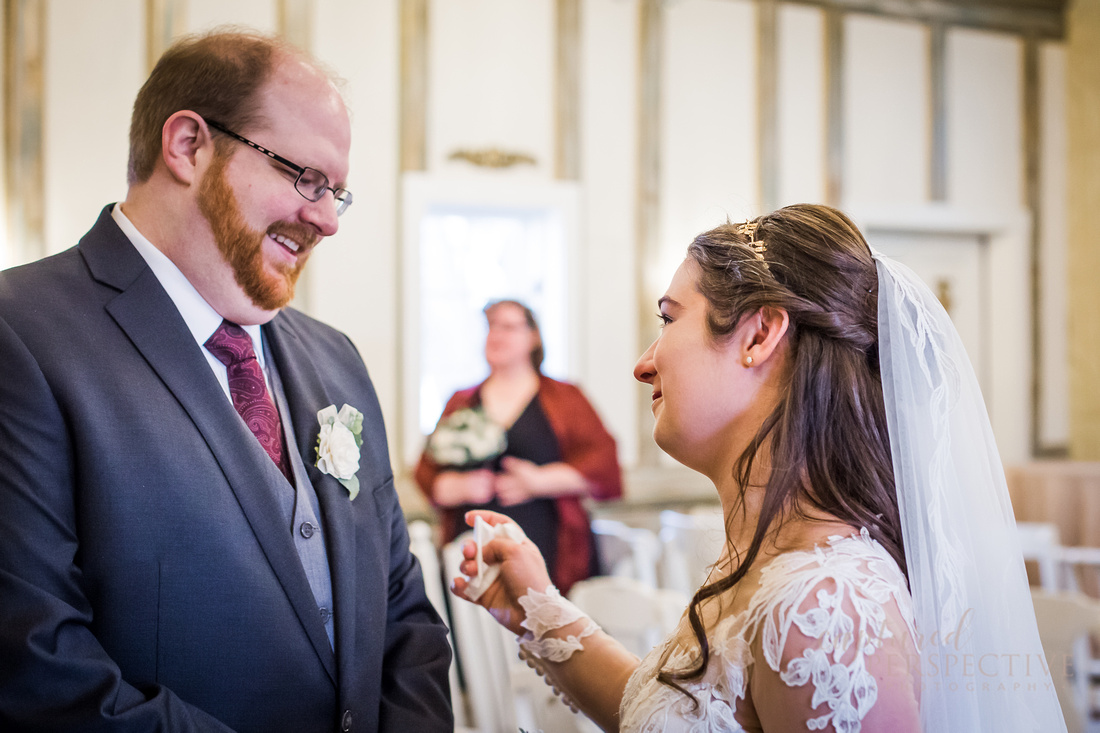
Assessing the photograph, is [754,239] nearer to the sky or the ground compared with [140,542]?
nearer to the sky

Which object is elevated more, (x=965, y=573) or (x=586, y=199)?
(x=586, y=199)

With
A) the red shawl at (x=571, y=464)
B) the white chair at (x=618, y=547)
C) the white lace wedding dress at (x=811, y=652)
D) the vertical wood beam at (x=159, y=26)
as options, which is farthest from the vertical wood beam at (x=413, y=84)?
the white lace wedding dress at (x=811, y=652)

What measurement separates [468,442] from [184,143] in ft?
7.56

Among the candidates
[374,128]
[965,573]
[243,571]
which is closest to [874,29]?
[374,128]

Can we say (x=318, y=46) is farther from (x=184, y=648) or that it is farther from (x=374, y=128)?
(x=184, y=648)

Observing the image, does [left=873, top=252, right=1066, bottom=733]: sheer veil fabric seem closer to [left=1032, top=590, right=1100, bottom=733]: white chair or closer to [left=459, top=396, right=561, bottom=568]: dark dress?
[left=1032, top=590, right=1100, bottom=733]: white chair

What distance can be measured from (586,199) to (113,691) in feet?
14.2

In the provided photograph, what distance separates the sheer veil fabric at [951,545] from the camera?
1.31 m

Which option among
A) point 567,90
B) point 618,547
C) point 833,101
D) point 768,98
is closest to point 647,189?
point 567,90

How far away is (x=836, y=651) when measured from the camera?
109 centimetres

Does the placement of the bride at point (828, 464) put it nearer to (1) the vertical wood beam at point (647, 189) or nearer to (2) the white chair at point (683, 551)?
(2) the white chair at point (683, 551)

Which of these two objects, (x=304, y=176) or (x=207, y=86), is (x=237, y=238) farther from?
(x=207, y=86)

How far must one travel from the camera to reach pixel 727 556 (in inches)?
55.4

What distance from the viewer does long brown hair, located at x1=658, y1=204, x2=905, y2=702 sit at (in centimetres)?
131
